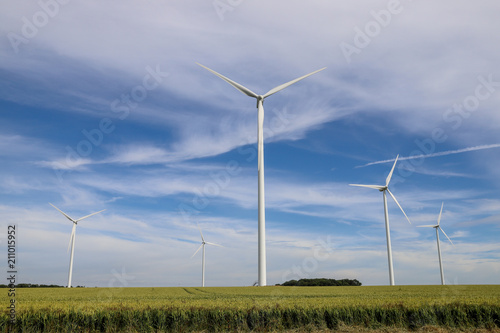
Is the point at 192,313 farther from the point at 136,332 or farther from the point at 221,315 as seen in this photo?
the point at 136,332

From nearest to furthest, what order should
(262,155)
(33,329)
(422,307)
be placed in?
1. (33,329)
2. (422,307)
3. (262,155)

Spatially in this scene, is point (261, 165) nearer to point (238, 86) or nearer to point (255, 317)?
point (238, 86)

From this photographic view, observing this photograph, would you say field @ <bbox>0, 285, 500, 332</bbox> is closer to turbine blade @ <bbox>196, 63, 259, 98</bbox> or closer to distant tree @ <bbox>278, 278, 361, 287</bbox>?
→ turbine blade @ <bbox>196, 63, 259, 98</bbox>

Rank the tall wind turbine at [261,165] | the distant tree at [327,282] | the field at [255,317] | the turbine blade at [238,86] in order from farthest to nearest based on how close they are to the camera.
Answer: the distant tree at [327,282]
the turbine blade at [238,86]
the tall wind turbine at [261,165]
the field at [255,317]

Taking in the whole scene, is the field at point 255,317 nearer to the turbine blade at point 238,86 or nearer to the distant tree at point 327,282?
the turbine blade at point 238,86

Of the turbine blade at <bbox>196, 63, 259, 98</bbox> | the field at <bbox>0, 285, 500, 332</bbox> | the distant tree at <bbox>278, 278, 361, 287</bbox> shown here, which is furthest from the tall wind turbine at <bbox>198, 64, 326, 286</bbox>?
the distant tree at <bbox>278, 278, 361, 287</bbox>

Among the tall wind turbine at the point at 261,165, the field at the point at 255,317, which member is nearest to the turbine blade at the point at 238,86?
the tall wind turbine at the point at 261,165

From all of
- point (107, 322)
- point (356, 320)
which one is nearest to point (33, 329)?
point (107, 322)

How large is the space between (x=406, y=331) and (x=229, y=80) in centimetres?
4739

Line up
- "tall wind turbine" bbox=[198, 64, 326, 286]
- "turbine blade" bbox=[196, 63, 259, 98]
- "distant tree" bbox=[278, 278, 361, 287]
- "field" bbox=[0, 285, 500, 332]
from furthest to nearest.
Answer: "distant tree" bbox=[278, 278, 361, 287]
"turbine blade" bbox=[196, 63, 259, 98]
"tall wind turbine" bbox=[198, 64, 326, 286]
"field" bbox=[0, 285, 500, 332]

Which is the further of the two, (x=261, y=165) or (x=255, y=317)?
(x=261, y=165)

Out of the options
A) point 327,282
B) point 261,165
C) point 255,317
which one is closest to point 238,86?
point 261,165

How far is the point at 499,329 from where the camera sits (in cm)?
1970

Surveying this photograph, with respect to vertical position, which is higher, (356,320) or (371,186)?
(371,186)
